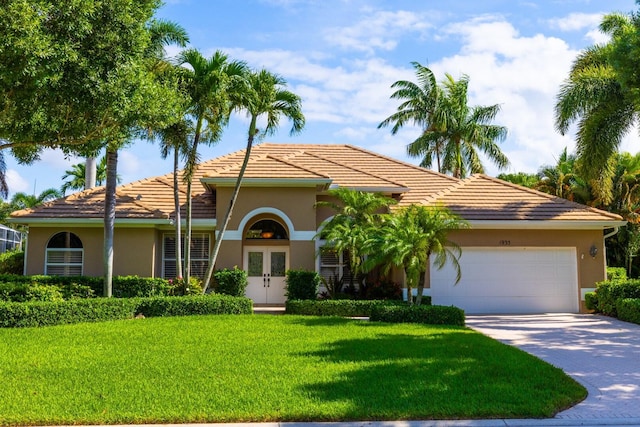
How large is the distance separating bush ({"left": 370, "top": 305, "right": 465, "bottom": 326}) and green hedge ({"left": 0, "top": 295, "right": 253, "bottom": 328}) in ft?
14.5

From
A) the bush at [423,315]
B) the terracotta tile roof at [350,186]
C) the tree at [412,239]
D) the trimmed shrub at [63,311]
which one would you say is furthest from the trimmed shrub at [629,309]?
the trimmed shrub at [63,311]

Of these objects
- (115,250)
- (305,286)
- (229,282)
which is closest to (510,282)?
(305,286)

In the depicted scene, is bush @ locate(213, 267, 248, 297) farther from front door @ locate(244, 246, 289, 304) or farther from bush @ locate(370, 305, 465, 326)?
bush @ locate(370, 305, 465, 326)

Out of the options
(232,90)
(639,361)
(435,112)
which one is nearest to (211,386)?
(639,361)

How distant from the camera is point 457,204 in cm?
2039

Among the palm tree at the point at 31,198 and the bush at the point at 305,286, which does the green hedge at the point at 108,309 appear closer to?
the bush at the point at 305,286

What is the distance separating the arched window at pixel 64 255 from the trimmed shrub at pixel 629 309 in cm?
1847

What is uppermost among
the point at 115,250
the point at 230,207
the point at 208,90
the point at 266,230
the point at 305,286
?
the point at 208,90

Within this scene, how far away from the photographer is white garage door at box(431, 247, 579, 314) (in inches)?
765

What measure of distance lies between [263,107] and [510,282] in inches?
421

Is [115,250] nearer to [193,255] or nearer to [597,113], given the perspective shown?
[193,255]

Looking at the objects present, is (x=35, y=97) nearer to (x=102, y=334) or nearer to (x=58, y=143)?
Answer: (x=58, y=143)

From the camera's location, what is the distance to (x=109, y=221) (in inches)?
680

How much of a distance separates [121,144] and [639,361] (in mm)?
12627
